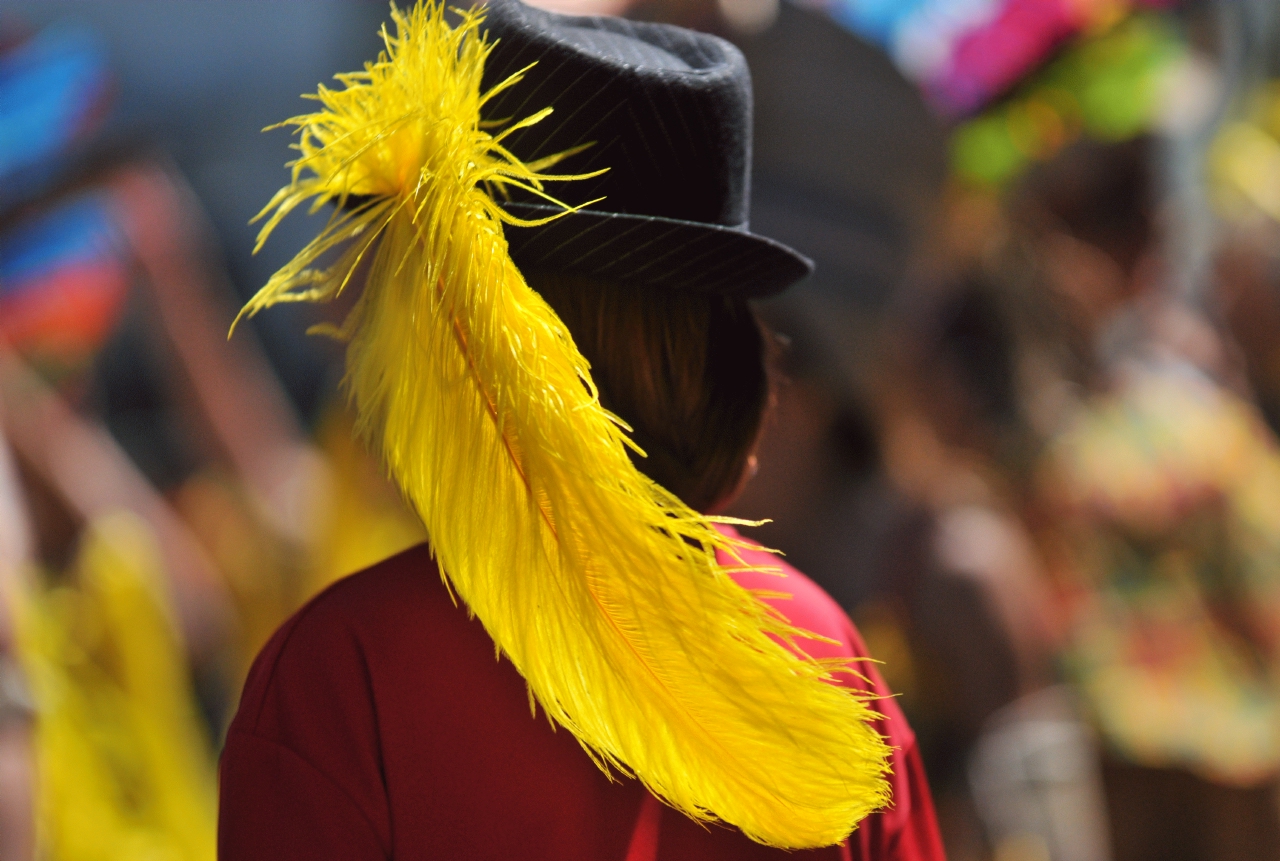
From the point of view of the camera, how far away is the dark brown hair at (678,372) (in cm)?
93

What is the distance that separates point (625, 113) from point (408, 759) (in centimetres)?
54

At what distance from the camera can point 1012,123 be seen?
3.37 m

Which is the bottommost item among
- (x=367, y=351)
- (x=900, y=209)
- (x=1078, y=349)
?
(x=1078, y=349)

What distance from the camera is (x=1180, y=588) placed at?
2.83 metres

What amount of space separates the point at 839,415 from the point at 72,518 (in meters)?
1.87

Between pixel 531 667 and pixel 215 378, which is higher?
pixel 531 667

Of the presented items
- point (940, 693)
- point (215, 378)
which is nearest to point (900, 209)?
point (940, 693)

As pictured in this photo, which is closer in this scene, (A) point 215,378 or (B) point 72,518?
(B) point 72,518

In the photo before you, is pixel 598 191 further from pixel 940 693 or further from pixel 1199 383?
pixel 1199 383

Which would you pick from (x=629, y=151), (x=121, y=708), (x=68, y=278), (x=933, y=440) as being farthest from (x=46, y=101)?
(x=629, y=151)

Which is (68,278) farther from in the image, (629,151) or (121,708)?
(629,151)

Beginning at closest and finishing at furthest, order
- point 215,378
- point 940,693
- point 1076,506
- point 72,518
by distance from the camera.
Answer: point 940,693
point 72,518
point 1076,506
point 215,378

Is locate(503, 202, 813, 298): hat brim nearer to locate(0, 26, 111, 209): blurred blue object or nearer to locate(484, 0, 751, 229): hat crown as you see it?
locate(484, 0, 751, 229): hat crown

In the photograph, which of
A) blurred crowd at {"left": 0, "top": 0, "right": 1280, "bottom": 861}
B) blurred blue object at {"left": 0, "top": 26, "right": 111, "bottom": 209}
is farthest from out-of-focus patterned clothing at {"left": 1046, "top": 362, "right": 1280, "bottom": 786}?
blurred blue object at {"left": 0, "top": 26, "right": 111, "bottom": 209}
